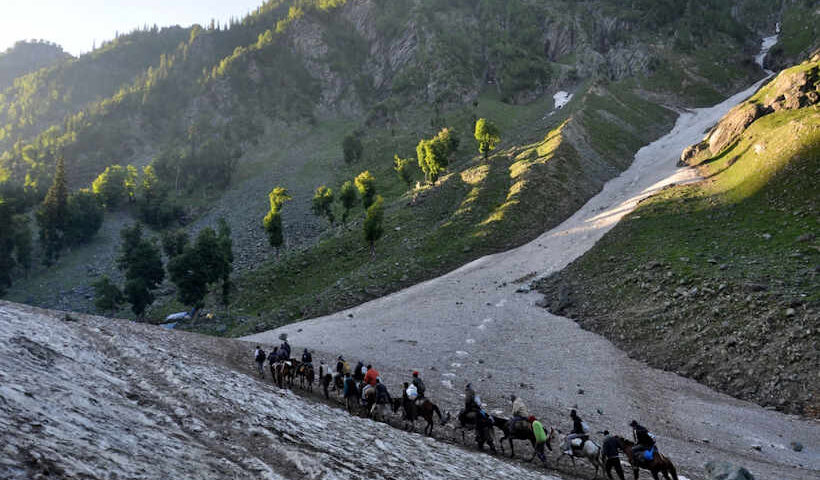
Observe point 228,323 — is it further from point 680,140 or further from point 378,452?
point 680,140

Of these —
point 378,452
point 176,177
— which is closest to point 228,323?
point 378,452

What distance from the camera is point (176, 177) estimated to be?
174750 mm

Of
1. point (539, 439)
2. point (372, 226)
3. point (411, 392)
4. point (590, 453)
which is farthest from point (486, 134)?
point (590, 453)

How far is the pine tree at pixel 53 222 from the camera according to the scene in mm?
118688

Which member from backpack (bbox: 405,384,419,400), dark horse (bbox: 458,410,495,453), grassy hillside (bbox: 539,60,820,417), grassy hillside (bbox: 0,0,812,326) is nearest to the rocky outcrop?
grassy hillside (bbox: 539,60,820,417)

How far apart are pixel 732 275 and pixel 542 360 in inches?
707

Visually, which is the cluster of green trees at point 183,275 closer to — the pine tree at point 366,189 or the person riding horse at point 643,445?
the pine tree at point 366,189

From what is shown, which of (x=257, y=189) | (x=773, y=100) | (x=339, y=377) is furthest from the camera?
(x=257, y=189)

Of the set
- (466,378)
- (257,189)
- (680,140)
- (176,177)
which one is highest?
(176,177)

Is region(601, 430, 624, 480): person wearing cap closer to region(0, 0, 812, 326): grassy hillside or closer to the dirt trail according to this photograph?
the dirt trail

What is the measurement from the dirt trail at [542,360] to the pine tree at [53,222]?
105840mm

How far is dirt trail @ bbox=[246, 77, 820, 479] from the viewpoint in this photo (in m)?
24.1

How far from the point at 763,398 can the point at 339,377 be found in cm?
2611

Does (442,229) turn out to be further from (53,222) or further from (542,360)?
(53,222)
